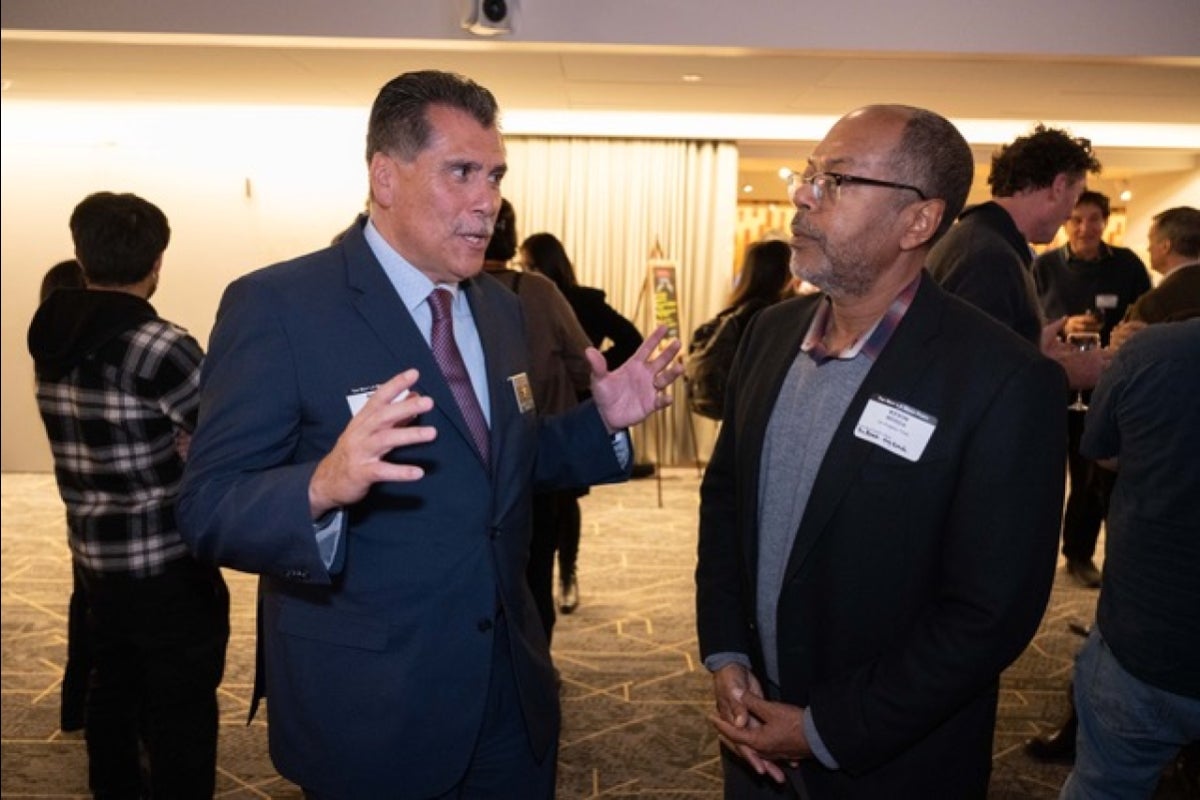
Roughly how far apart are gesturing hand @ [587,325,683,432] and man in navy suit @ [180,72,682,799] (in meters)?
0.18

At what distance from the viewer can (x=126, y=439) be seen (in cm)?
263

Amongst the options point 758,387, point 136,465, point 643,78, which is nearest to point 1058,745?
point 758,387

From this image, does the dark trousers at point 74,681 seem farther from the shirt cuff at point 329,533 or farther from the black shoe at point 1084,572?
the black shoe at point 1084,572

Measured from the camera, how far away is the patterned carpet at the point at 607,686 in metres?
3.43

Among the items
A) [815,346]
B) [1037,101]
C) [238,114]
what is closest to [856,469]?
[815,346]

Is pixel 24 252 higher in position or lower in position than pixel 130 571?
higher

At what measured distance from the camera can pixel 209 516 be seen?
158cm

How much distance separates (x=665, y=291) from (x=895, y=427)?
6599 millimetres

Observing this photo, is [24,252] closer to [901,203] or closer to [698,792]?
[698,792]

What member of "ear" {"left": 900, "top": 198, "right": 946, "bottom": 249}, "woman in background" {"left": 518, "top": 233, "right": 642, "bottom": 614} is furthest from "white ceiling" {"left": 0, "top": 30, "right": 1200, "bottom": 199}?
"ear" {"left": 900, "top": 198, "right": 946, "bottom": 249}

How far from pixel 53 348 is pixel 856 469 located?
2046mm

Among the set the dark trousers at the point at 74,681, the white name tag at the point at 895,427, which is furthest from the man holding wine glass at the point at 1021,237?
the dark trousers at the point at 74,681

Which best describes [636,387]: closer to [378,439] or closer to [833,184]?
[833,184]

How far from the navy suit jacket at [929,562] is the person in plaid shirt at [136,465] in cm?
166
